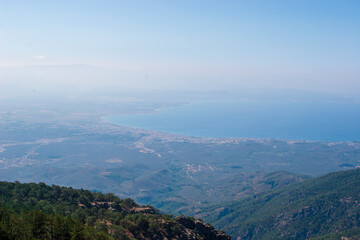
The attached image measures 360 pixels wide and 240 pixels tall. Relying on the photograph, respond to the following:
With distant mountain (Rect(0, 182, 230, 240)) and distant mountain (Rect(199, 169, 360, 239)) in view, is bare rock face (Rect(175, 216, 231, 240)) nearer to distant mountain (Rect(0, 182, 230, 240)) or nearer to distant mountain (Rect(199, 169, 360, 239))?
distant mountain (Rect(0, 182, 230, 240))

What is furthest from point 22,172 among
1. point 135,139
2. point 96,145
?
point 135,139

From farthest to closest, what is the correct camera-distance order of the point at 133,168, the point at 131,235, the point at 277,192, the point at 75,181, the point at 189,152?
the point at 189,152
the point at 133,168
the point at 75,181
the point at 277,192
the point at 131,235

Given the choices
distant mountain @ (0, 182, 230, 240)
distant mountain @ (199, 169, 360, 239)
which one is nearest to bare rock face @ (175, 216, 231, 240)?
distant mountain @ (0, 182, 230, 240)

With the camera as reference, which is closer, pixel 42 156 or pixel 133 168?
pixel 133 168

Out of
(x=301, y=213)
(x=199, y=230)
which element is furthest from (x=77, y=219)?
(x=301, y=213)

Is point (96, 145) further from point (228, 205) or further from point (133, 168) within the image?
point (228, 205)

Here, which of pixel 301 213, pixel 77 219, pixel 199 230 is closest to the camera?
pixel 77 219

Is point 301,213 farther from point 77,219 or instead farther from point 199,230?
point 77,219
